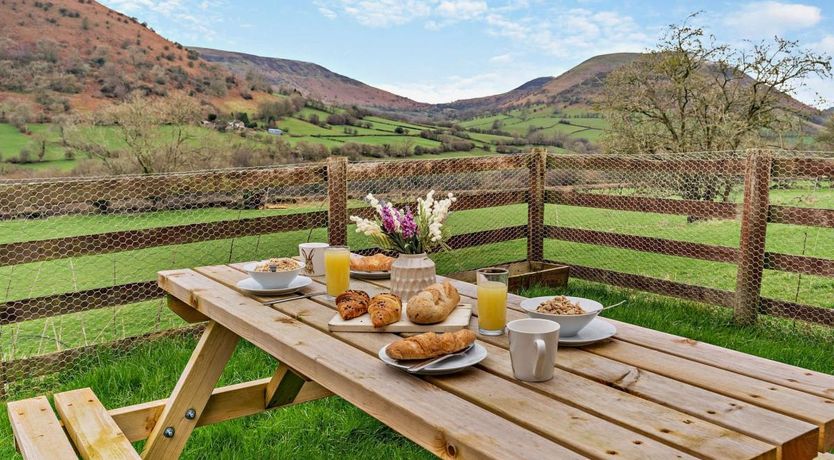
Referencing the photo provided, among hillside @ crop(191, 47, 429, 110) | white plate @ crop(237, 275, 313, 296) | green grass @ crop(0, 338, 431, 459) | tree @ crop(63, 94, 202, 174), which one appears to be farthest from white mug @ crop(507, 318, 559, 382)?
hillside @ crop(191, 47, 429, 110)

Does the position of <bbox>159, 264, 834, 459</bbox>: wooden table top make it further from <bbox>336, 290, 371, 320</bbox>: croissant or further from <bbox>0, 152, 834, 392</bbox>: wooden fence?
<bbox>0, 152, 834, 392</bbox>: wooden fence

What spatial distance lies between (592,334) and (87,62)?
2561 centimetres

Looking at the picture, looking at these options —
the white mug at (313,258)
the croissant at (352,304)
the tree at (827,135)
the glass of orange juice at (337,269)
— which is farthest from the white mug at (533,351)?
the tree at (827,135)

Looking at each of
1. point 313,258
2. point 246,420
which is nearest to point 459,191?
point 246,420

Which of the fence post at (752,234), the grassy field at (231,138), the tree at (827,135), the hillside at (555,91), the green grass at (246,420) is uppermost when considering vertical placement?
the hillside at (555,91)

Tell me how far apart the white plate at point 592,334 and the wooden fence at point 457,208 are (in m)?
2.89

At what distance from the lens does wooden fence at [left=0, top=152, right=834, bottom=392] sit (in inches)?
140

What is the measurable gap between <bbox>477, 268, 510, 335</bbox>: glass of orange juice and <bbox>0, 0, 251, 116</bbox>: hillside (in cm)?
1917

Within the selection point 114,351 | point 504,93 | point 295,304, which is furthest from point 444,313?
point 504,93

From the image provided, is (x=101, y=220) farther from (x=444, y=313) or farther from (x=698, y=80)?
(x=698, y=80)

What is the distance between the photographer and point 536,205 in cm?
564

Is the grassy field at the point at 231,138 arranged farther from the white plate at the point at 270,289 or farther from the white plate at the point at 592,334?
the white plate at the point at 592,334

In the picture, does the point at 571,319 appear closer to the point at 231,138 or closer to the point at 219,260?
the point at 219,260

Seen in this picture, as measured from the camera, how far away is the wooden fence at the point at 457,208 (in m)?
3.56
